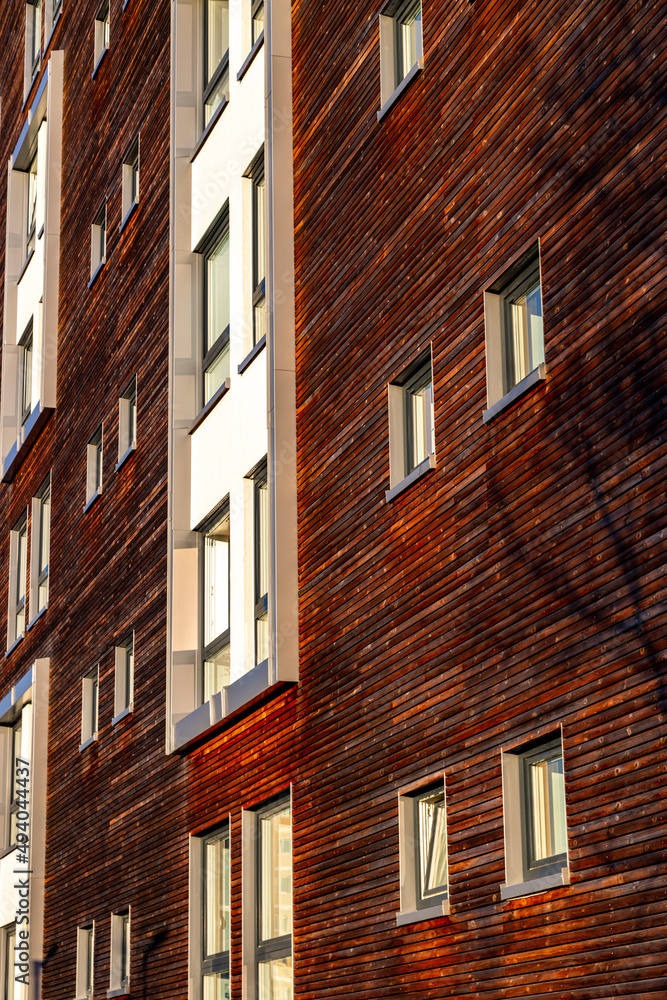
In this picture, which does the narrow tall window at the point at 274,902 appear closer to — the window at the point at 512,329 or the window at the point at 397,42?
the window at the point at 512,329

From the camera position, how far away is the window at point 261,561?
1978cm

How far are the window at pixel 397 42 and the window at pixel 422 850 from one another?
7.85 m

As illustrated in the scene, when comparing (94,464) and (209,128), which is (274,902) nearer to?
(209,128)

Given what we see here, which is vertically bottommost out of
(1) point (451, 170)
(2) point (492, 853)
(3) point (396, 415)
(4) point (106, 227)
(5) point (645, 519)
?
(2) point (492, 853)

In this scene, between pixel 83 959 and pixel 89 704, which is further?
pixel 89 704

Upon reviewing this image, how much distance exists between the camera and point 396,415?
650 inches

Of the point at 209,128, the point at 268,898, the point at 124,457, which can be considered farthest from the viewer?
the point at 124,457

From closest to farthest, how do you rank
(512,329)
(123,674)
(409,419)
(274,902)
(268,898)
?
(512,329)
(409,419)
(274,902)
(268,898)
(123,674)

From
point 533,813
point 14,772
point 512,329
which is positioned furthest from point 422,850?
point 14,772

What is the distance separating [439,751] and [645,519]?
377 centimetres

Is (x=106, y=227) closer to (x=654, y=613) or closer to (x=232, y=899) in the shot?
(x=232, y=899)

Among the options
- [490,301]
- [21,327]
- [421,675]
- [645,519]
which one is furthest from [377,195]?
[21,327]

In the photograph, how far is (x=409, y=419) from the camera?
16.5m

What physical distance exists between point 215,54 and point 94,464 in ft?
27.1
